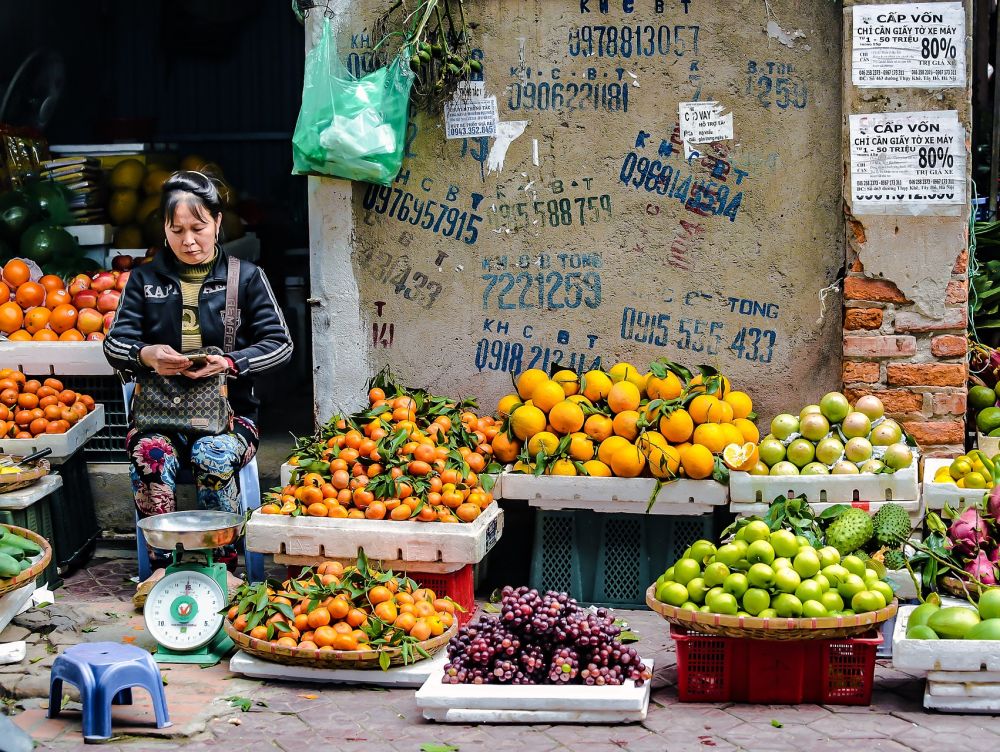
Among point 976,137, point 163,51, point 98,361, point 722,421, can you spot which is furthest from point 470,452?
point 163,51

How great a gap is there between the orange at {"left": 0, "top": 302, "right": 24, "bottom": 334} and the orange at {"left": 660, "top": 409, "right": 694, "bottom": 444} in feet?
12.1

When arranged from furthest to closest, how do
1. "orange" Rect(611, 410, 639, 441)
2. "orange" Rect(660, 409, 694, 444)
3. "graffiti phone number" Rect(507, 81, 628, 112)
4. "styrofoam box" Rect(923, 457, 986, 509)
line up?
"graffiti phone number" Rect(507, 81, 628, 112)
"orange" Rect(611, 410, 639, 441)
"orange" Rect(660, 409, 694, 444)
"styrofoam box" Rect(923, 457, 986, 509)

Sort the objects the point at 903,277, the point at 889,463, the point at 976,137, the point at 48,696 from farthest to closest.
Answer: the point at 976,137
the point at 903,277
the point at 889,463
the point at 48,696

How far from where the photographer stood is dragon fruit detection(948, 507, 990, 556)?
5.44 metres

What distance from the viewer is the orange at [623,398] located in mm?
6379

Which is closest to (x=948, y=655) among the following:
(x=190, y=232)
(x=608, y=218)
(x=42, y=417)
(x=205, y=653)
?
(x=608, y=218)

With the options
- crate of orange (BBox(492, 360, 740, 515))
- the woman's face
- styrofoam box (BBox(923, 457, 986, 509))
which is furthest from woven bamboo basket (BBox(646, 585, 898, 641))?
the woman's face

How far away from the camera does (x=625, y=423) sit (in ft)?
20.7

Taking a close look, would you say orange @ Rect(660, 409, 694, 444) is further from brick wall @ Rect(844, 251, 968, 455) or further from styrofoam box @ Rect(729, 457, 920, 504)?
brick wall @ Rect(844, 251, 968, 455)

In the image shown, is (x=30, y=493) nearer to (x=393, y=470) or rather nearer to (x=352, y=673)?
(x=393, y=470)

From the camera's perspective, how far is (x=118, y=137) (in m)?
10.2

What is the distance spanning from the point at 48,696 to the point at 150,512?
1.17 meters

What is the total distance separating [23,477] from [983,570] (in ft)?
14.6

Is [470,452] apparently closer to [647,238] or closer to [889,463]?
[647,238]
